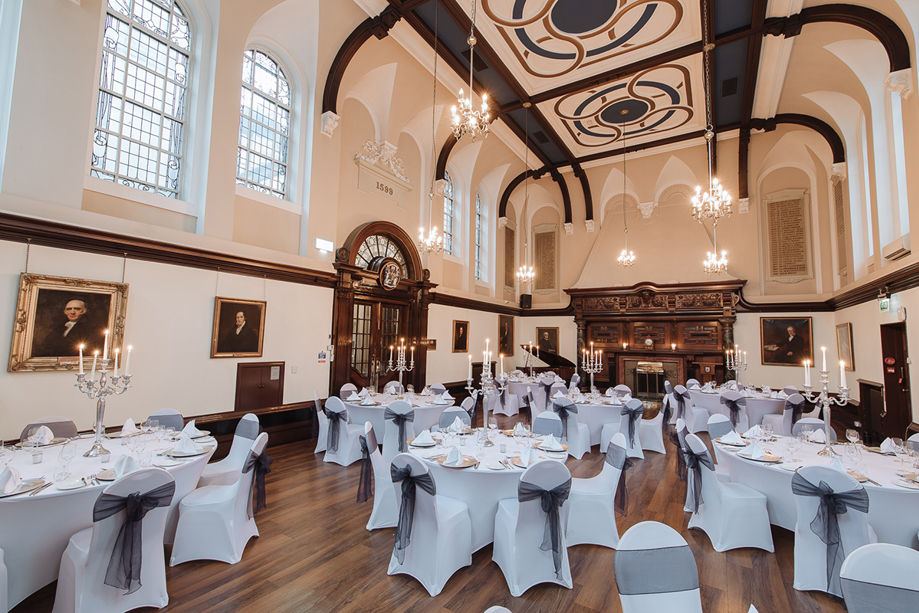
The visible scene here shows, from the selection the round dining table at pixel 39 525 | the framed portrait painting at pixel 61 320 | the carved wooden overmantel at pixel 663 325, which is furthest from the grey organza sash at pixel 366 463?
the carved wooden overmantel at pixel 663 325

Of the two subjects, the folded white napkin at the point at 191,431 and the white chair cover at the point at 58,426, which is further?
the white chair cover at the point at 58,426

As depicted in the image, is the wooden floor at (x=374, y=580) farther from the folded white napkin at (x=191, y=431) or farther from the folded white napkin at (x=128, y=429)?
the folded white napkin at (x=128, y=429)

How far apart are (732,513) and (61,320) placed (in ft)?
25.0

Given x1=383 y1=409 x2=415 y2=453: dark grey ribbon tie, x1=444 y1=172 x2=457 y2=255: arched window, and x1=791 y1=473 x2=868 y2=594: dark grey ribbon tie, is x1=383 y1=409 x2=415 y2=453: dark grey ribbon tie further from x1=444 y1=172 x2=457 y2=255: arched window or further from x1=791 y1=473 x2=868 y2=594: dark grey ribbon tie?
x1=444 y1=172 x2=457 y2=255: arched window

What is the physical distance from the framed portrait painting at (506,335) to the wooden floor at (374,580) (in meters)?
10.00

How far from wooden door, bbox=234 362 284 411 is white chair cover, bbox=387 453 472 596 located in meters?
4.63

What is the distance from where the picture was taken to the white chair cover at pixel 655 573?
196cm

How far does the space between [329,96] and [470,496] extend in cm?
775

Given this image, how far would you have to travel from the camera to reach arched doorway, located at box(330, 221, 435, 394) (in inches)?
342

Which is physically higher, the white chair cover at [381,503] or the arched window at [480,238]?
the arched window at [480,238]

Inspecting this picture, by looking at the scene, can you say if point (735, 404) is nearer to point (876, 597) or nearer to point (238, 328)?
point (876, 597)

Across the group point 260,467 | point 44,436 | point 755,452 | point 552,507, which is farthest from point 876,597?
point 44,436

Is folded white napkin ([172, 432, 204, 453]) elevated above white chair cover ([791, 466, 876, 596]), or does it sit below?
above

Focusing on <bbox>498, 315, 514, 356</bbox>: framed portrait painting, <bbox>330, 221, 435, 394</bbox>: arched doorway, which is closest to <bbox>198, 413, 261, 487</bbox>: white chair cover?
<bbox>330, 221, 435, 394</bbox>: arched doorway
